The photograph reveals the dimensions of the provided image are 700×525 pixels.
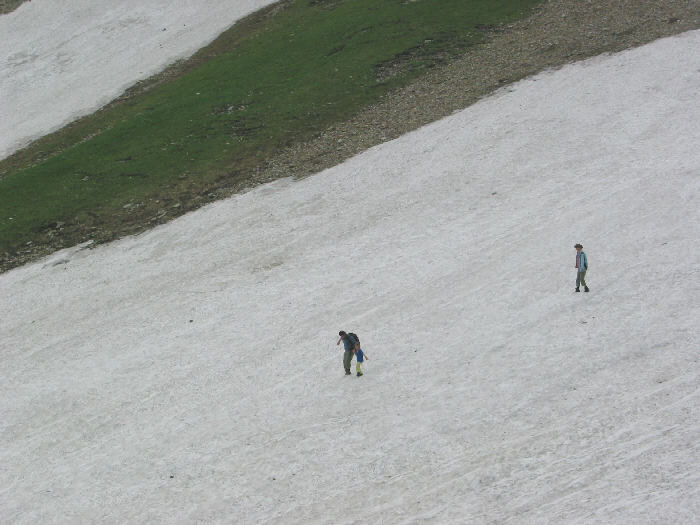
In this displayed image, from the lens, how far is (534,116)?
130ft

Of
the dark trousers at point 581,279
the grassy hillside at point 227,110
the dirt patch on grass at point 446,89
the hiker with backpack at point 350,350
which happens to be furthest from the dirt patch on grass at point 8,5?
the dark trousers at point 581,279

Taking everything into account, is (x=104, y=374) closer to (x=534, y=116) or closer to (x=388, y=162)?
(x=388, y=162)

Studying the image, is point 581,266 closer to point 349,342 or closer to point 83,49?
point 349,342

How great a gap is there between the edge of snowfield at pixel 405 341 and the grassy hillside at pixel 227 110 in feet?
16.8

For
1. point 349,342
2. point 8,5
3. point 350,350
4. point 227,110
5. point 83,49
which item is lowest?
point 350,350

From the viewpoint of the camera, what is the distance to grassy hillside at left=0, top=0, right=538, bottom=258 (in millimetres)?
40969

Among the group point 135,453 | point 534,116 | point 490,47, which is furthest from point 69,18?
point 135,453

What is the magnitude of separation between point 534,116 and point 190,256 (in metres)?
22.5

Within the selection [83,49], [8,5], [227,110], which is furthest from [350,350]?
[8,5]

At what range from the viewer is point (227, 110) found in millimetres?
49719

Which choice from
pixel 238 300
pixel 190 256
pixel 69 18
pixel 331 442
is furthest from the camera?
pixel 69 18

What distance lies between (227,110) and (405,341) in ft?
104

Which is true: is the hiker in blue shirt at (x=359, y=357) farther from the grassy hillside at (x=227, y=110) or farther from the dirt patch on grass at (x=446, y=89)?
the grassy hillside at (x=227, y=110)

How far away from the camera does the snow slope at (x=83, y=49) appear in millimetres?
56750
